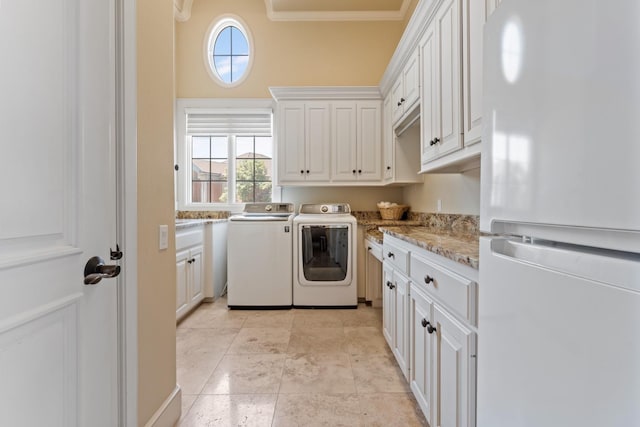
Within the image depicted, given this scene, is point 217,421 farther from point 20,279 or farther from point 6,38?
point 6,38

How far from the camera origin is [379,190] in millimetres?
3939

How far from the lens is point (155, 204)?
4.56 ft

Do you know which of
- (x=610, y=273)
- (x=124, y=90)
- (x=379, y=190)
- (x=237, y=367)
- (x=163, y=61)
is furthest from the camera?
(x=379, y=190)

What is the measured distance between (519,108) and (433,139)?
1320 mm

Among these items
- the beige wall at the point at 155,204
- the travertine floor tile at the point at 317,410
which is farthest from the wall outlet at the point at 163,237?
the travertine floor tile at the point at 317,410

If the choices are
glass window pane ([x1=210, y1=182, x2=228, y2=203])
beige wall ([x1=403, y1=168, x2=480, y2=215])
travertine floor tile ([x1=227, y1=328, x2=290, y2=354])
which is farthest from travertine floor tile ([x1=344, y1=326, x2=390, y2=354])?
glass window pane ([x1=210, y1=182, x2=228, y2=203])

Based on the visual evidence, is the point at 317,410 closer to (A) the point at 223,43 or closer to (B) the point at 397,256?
(B) the point at 397,256

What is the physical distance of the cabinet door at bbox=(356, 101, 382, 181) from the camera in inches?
140

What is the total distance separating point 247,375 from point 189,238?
1.54 meters

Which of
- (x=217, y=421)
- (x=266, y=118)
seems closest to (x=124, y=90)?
(x=217, y=421)

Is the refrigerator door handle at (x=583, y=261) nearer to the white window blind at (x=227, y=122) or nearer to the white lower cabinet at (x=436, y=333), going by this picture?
the white lower cabinet at (x=436, y=333)

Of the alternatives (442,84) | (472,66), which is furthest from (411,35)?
(472,66)

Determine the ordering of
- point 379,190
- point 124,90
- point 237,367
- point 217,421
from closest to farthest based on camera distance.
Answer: point 124,90 → point 217,421 → point 237,367 → point 379,190

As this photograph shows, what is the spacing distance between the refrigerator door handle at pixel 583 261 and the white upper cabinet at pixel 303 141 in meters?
3.03
